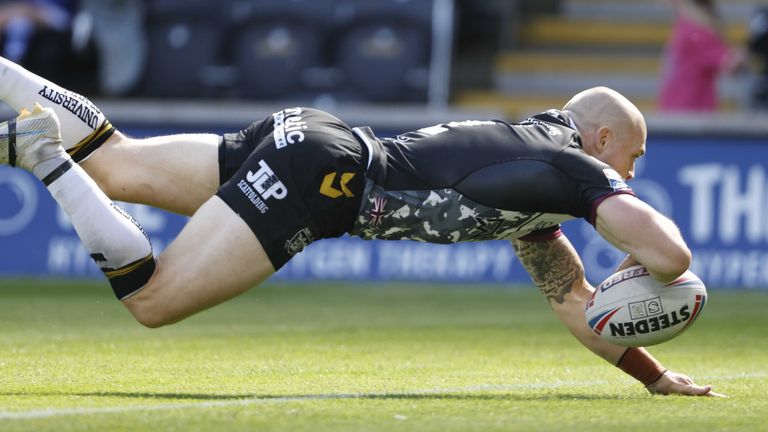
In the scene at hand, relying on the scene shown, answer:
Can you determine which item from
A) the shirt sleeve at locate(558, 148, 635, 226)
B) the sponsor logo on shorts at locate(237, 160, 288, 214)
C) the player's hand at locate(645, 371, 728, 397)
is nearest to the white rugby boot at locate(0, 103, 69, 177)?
the sponsor logo on shorts at locate(237, 160, 288, 214)

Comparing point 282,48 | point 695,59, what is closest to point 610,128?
point 695,59

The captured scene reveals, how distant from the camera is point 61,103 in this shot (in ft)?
19.6

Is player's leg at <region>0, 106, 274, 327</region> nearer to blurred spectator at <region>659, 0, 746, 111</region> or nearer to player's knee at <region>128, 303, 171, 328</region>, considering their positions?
player's knee at <region>128, 303, 171, 328</region>

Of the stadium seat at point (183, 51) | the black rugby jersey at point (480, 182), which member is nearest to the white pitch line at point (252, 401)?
the black rugby jersey at point (480, 182)

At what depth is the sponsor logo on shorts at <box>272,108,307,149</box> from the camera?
5614mm

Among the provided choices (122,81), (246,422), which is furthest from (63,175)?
(122,81)

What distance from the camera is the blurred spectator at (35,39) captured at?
14133 millimetres

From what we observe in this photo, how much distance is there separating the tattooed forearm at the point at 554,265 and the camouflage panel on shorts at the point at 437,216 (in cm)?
39

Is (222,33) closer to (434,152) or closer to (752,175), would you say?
(752,175)

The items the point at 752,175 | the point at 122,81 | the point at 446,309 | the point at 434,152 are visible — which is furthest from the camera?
the point at 122,81

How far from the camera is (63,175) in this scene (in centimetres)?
552

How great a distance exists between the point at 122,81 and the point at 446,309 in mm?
5783

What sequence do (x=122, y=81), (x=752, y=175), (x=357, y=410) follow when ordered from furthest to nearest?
A: (x=122, y=81) → (x=752, y=175) → (x=357, y=410)

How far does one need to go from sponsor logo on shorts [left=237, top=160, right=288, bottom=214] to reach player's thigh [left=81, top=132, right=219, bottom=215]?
0.55m
